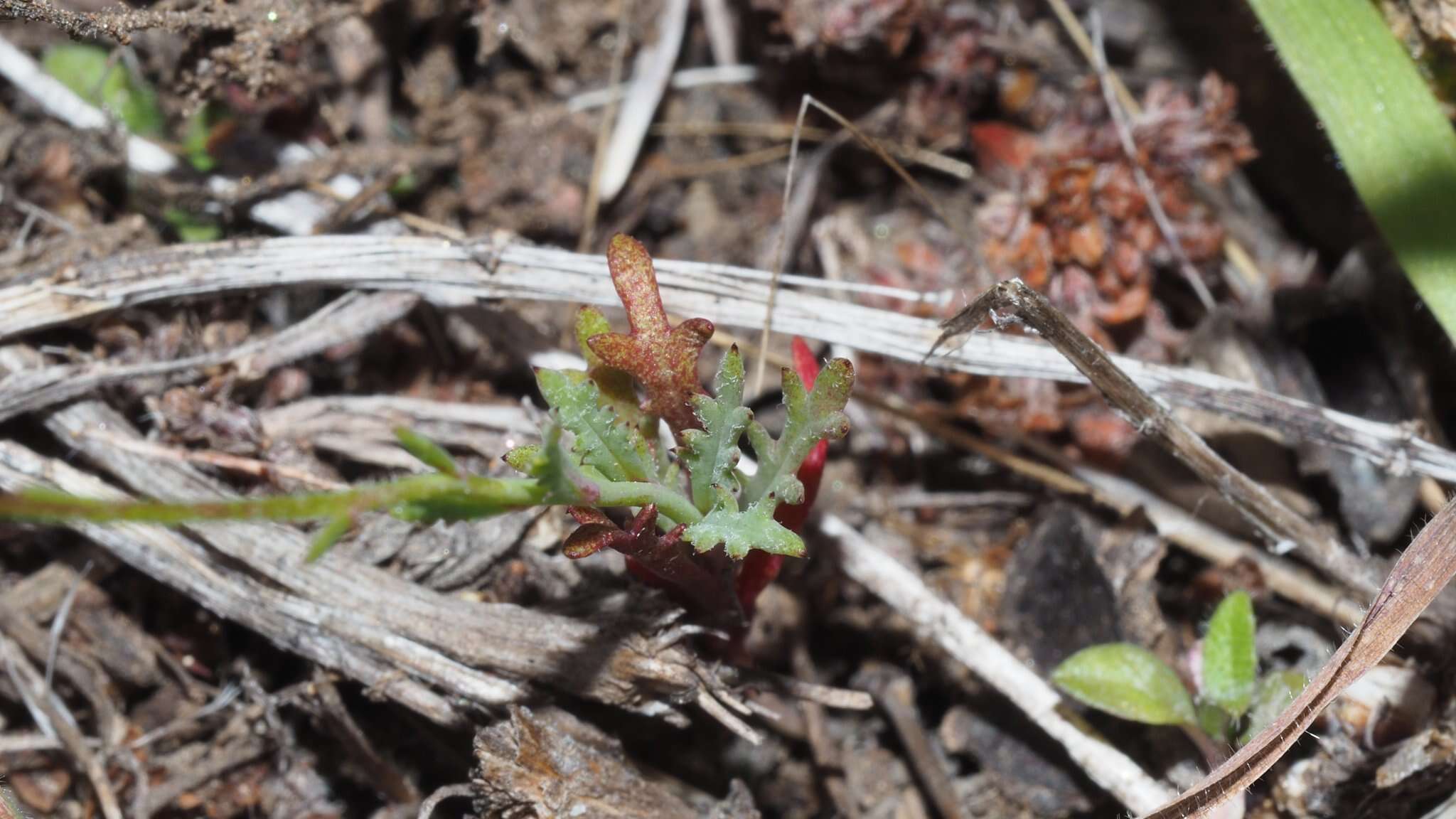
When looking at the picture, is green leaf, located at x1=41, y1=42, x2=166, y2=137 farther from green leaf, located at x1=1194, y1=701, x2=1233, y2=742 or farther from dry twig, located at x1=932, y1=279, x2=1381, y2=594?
green leaf, located at x1=1194, y1=701, x2=1233, y2=742

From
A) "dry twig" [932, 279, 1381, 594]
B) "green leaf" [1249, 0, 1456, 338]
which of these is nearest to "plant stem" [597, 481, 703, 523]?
"dry twig" [932, 279, 1381, 594]

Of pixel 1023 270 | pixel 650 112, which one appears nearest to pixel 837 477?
pixel 1023 270

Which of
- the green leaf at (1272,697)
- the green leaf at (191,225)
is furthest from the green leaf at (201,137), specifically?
the green leaf at (1272,697)

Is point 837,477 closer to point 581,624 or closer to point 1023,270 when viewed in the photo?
point 1023,270

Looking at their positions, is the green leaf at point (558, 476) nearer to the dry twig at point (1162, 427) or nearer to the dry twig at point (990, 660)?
the dry twig at point (1162, 427)

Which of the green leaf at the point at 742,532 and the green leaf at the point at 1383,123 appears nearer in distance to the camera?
the green leaf at the point at 742,532

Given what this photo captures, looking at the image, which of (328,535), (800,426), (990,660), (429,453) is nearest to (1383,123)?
(990,660)
